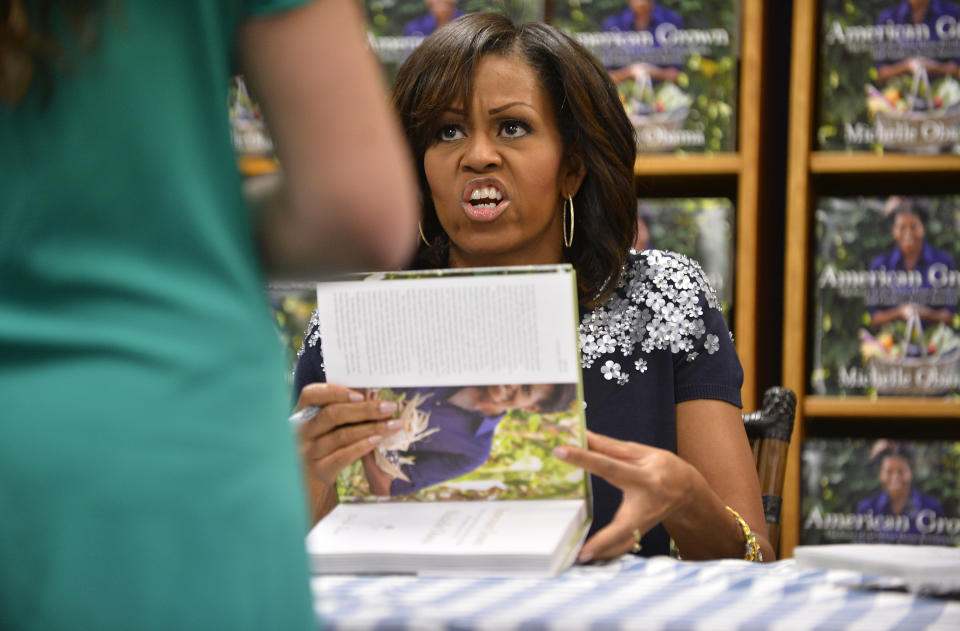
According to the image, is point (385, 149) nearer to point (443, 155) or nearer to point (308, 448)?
point (308, 448)

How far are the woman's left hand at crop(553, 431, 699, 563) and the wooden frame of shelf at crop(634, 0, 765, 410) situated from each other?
1.12 metres

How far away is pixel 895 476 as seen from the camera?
85.2 inches

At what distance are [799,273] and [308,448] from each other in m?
1.36

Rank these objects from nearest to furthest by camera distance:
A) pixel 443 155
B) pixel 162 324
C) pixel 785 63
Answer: pixel 162 324
pixel 443 155
pixel 785 63

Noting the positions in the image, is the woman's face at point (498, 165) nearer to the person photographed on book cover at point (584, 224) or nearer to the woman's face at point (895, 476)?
the person photographed on book cover at point (584, 224)

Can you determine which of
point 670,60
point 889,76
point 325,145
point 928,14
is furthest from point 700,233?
point 325,145

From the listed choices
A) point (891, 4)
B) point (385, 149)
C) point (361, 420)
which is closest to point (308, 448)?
point (361, 420)

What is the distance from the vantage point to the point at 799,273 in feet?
7.11

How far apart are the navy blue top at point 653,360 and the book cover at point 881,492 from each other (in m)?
0.77

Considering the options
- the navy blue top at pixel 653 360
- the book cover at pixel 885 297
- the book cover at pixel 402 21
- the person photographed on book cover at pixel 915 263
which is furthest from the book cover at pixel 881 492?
the book cover at pixel 402 21

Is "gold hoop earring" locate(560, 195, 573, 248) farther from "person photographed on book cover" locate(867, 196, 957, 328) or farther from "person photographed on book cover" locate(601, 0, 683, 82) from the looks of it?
"person photographed on book cover" locate(867, 196, 957, 328)

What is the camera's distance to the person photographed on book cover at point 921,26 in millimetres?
2105

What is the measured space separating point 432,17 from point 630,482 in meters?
1.46

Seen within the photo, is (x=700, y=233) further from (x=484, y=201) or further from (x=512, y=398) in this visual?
(x=512, y=398)
